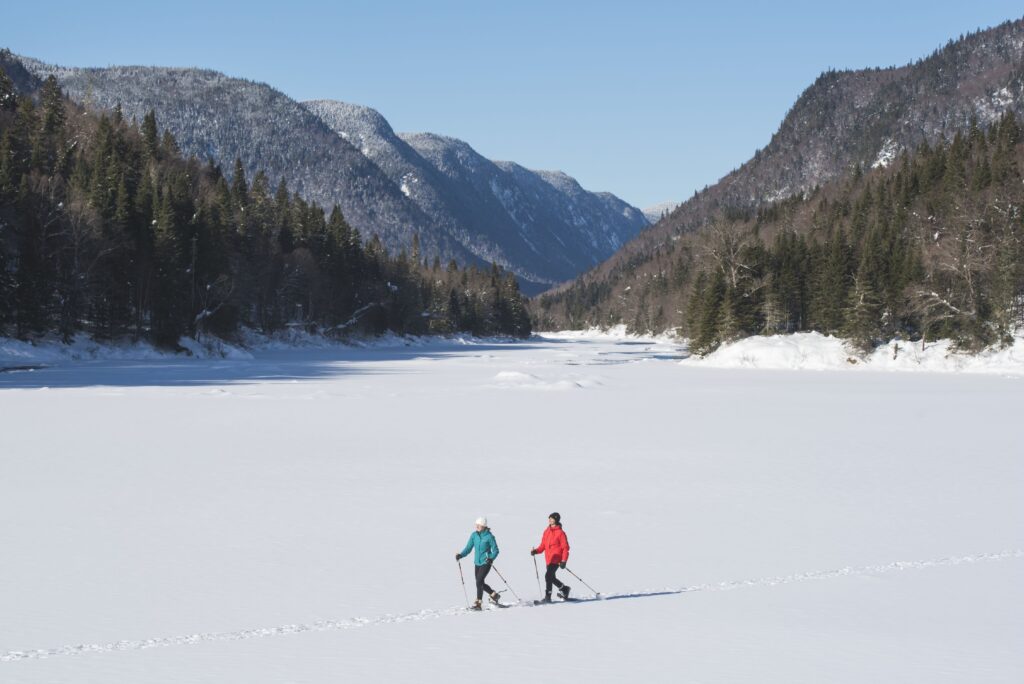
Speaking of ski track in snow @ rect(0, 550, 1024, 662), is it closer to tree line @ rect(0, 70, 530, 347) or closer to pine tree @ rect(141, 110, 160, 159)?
tree line @ rect(0, 70, 530, 347)

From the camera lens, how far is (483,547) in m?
10.3

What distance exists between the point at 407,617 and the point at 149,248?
6538cm

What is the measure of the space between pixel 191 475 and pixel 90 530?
482 centimetres

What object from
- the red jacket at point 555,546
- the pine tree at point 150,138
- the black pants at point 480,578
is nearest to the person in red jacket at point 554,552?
the red jacket at point 555,546

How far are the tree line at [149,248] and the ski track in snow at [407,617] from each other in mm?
54012

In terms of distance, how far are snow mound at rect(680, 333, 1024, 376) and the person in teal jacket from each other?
5975 centimetres

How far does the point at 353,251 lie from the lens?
364 ft

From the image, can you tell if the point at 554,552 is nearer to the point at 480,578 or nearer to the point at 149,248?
the point at 480,578

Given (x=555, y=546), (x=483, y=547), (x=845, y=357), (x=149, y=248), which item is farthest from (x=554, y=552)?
(x=149, y=248)

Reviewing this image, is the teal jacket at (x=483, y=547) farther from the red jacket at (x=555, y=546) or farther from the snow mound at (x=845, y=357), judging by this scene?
the snow mound at (x=845, y=357)

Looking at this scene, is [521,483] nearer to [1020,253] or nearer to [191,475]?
[191,475]

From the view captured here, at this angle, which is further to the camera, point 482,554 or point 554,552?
point 554,552

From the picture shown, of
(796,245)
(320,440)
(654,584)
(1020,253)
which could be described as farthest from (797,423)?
(796,245)

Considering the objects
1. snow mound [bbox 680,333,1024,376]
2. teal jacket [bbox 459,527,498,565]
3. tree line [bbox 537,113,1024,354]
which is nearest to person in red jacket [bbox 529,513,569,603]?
teal jacket [bbox 459,527,498,565]
